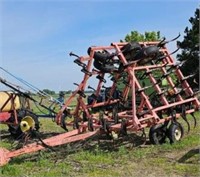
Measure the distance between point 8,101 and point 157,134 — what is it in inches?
185

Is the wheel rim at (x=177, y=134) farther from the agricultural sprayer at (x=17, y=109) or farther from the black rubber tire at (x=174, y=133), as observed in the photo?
the agricultural sprayer at (x=17, y=109)

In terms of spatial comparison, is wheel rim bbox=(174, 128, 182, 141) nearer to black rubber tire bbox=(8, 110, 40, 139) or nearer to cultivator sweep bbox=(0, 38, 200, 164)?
cultivator sweep bbox=(0, 38, 200, 164)

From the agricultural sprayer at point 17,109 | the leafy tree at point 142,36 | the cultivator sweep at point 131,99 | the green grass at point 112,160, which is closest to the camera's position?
the green grass at point 112,160

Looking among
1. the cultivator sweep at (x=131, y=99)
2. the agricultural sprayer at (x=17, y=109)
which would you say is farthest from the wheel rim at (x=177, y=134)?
the agricultural sprayer at (x=17, y=109)

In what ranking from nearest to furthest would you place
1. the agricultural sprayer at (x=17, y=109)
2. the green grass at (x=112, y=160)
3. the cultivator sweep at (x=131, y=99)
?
1. the green grass at (x=112, y=160)
2. the cultivator sweep at (x=131, y=99)
3. the agricultural sprayer at (x=17, y=109)

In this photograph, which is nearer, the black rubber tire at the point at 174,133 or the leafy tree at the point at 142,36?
the black rubber tire at the point at 174,133

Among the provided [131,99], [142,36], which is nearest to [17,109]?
[131,99]

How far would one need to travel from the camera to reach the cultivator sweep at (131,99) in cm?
809

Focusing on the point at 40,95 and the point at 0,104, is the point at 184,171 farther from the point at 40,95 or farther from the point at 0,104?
the point at 0,104

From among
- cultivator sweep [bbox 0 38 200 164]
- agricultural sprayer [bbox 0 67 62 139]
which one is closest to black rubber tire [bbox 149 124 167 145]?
cultivator sweep [bbox 0 38 200 164]

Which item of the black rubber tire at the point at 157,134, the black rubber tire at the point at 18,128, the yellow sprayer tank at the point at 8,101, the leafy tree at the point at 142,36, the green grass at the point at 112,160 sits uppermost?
the leafy tree at the point at 142,36

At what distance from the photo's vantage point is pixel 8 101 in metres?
10.9

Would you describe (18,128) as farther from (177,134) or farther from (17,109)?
(177,134)

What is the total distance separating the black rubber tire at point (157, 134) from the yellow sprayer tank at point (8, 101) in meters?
4.40
